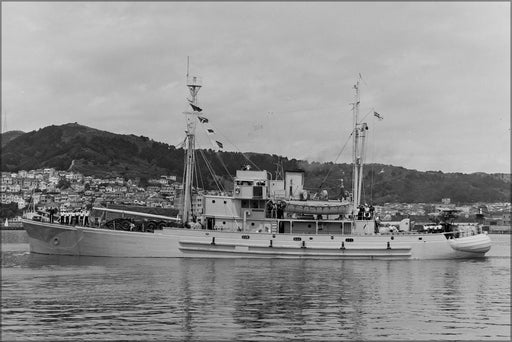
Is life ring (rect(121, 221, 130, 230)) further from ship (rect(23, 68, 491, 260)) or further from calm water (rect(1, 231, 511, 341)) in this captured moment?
calm water (rect(1, 231, 511, 341))

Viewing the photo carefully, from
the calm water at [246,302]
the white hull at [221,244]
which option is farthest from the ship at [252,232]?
the calm water at [246,302]

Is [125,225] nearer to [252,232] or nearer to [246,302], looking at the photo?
[252,232]

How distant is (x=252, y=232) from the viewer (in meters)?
49.0

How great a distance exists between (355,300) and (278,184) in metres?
24.5

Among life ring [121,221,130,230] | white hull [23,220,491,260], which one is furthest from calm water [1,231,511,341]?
life ring [121,221,130,230]

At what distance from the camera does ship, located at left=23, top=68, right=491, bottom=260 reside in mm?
48062

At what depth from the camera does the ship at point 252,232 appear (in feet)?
158

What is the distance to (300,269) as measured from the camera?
136ft

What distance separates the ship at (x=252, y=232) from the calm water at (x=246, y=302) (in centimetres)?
457

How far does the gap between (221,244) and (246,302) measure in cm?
2180

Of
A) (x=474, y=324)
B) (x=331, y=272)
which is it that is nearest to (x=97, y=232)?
(x=331, y=272)

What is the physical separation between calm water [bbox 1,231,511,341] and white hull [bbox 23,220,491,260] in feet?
14.0

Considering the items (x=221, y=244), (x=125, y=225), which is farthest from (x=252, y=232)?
(x=125, y=225)

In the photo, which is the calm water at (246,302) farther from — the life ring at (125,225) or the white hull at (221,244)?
the life ring at (125,225)
